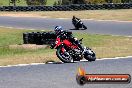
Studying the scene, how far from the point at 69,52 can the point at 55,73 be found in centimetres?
223

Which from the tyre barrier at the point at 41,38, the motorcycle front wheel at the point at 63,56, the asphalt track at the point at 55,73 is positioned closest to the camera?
the asphalt track at the point at 55,73

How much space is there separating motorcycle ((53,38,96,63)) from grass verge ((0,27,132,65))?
3.07 ft

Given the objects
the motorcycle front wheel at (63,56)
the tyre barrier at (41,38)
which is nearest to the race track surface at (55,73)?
the motorcycle front wheel at (63,56)

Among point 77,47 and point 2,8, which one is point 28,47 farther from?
point 2,8

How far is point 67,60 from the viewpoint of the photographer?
1423 centimetres

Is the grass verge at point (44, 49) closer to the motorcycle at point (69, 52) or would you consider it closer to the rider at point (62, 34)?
the motorcycle at point (69, 52)

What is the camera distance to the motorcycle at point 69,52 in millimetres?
14227

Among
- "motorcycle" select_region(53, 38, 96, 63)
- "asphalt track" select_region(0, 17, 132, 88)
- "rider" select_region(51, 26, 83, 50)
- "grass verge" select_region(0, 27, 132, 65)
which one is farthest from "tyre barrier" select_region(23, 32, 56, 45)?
"asphalt track" select_region(0, 17, 132, 88)

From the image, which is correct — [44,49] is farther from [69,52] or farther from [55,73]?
[55,73]

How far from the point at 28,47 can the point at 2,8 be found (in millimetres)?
31440

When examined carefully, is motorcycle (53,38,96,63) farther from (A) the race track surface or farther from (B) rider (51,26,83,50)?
(A) the race track surface

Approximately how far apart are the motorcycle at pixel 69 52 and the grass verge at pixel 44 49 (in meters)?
0.94

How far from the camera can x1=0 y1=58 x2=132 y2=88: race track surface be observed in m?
10.6

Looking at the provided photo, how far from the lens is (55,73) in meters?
12.4
